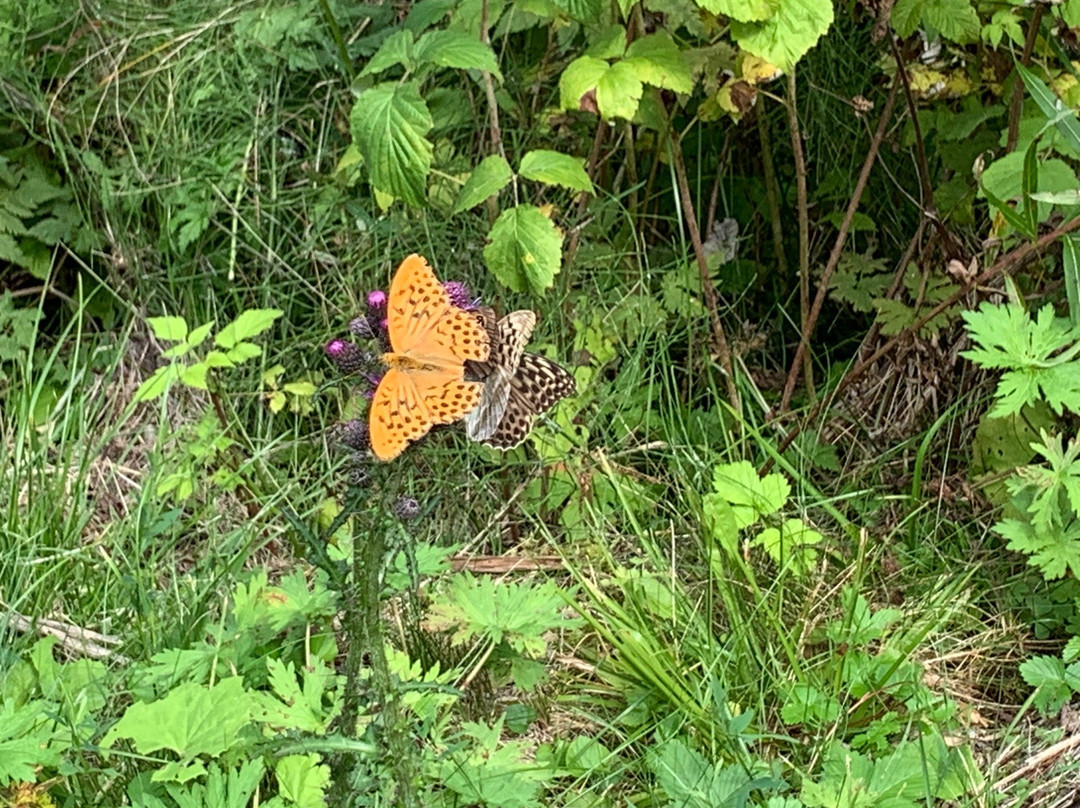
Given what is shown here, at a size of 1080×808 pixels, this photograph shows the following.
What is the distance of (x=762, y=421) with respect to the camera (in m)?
2.44

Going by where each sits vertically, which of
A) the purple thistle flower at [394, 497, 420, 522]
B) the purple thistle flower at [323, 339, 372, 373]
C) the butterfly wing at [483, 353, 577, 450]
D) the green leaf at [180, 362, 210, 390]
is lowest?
the green leaf at [180, 362, 210, 390]

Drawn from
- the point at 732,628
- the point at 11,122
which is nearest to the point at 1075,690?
the point at 732,628

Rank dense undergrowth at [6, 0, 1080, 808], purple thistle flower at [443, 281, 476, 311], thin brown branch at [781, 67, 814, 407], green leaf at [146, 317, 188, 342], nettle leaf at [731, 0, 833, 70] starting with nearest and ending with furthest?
purple thistle flower at [443, 281, 476, 311]
dense undergrowth at [6, 0, 1080, 808]
nettle leaf at [731, 0, 833, 70]
thin brown branch at [781, 67, 814, 407]
green leaf at [146, 317, 188, 342]

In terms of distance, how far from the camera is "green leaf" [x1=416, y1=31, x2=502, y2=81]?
1866mm

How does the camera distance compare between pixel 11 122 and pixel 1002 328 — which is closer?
pixel 1002 328

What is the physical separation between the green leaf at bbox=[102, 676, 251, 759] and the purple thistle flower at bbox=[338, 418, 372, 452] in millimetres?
461

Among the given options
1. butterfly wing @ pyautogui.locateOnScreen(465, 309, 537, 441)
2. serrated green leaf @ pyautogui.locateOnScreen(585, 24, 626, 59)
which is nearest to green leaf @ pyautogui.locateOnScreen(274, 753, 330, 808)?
butterfly wing @ pyautogui.locateOnScreen(465, 309, 537, 441)

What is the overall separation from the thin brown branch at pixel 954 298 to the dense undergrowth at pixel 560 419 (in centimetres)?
2

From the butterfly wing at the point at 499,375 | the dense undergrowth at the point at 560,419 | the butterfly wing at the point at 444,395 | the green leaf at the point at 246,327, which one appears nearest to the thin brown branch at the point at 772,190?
the dense undergrowth at the point at 560,419

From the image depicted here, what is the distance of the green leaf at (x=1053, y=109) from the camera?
183 centimetres

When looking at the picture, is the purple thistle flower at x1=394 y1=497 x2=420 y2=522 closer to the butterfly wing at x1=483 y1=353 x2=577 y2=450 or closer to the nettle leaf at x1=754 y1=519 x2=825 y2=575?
the butterfly wing at x1=483 y1=353 x2=577 y2=450

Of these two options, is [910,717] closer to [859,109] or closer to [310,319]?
[859,109]

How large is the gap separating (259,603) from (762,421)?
3.75ft

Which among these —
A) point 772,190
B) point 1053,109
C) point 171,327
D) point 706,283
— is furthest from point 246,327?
point 1053,109
